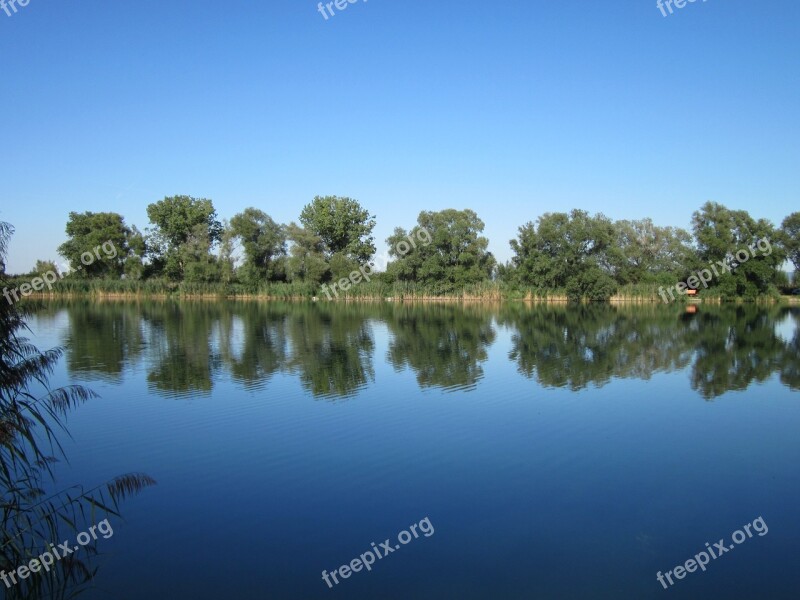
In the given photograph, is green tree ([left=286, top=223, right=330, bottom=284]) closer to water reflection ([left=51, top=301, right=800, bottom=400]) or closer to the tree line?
the tree line

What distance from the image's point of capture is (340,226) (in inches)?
2798

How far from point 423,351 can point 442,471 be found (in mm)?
13669

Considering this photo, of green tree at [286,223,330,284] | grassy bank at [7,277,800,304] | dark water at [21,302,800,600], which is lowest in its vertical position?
dark water at [21,302,800,600]

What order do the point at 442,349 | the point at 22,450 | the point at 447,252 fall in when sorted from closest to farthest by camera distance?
the point at 22,450 < the point at 442,349 < the point at 447,252

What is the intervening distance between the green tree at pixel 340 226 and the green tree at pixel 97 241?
2188cm

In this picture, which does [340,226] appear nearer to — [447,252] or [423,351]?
[447,252]

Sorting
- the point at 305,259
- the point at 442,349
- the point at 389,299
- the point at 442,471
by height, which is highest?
the point at 305,259

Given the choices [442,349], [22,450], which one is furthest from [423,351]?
[22,450]

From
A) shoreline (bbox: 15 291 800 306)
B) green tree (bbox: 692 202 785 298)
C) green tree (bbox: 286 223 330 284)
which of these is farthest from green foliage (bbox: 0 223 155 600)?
green tree (bbox: 692 202 785 298)

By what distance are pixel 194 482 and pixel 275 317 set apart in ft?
104

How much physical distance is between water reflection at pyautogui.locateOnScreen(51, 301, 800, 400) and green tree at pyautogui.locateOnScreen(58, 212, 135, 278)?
1488 inches

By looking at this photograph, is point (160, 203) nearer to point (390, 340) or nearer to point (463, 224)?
point (463, 224)

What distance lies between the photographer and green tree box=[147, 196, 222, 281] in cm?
6944

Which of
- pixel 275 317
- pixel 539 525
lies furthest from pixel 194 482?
pixel 275 317
